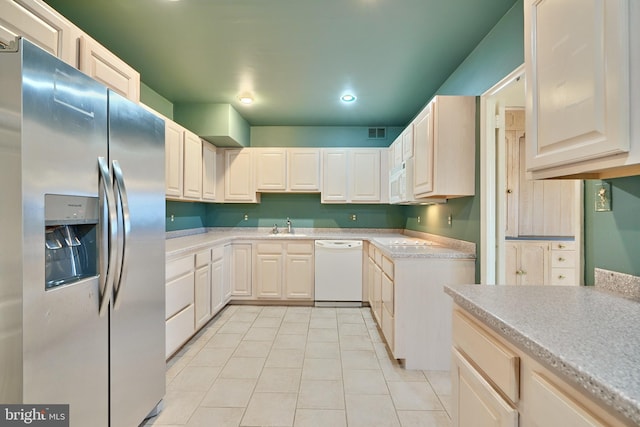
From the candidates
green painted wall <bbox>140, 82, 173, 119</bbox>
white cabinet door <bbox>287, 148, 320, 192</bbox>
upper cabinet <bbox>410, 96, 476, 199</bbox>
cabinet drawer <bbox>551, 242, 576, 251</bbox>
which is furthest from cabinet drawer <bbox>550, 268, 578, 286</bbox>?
green painted wall <bbox>140, 82, 173, 119</bbox>

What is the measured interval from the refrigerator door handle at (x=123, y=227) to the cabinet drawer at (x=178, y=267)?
997 mm

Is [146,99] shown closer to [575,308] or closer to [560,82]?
[560,82]

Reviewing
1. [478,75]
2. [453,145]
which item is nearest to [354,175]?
[453,145]

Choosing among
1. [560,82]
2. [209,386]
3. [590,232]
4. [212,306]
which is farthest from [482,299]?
[212,306]

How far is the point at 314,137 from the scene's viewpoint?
15.0ft

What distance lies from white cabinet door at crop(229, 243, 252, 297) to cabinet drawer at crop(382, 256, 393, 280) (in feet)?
6.51

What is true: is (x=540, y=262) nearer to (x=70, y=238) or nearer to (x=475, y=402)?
(x=475, y=402)

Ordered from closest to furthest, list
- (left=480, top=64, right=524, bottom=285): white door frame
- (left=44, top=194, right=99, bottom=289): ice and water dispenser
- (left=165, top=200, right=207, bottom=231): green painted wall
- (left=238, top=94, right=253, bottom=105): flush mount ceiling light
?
(left=44, top=194, right=99, bottom=289): ice and water dispenser → (left=480, top=64, right=524, bottom=285): white door frame → (left=238, top=94, right=253, bottom=105): flush mount ceiling light → (left=165, top=200, right=207, bottom=231): green painted wall

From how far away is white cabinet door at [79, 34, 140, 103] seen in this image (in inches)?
59.5

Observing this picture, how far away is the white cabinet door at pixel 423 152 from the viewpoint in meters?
2.37

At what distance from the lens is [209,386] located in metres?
2.07

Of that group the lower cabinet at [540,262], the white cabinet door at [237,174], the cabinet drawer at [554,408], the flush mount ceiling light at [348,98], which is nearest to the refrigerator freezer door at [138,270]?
the cabinet drawer at [554,408]

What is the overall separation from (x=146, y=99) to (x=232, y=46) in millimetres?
1472

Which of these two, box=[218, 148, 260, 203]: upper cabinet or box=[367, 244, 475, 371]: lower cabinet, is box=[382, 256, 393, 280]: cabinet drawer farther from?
box=[218, 148, 260, 203]: upper cabinet
